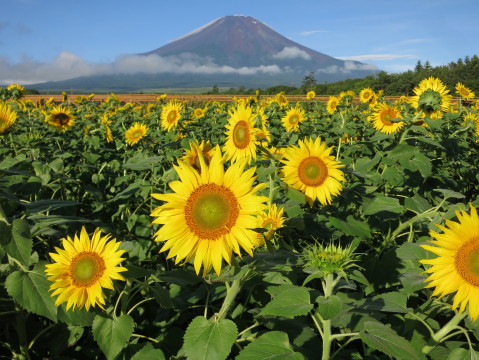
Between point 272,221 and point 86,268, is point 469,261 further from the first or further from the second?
point 86,268

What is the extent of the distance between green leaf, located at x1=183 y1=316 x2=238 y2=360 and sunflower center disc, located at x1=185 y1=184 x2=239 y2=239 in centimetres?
39

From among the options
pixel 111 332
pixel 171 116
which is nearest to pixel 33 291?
pixel 111 332

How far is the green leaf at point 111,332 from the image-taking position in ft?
5.91

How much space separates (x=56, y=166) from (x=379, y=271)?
3.01 meters

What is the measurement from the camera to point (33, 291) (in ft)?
6.27

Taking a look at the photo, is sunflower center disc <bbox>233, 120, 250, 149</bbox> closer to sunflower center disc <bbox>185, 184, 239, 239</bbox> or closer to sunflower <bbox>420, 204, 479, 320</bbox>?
sunflower center disc <bbox>185, 184, 239, 239</bbox>

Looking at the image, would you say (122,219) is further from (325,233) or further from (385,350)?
(385,350)

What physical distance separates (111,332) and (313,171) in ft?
5.77

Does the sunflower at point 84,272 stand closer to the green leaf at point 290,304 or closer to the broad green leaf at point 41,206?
the broad green leaf at point 41,206

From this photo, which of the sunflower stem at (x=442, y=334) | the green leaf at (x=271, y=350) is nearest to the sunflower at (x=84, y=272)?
the green leaf at (x=271, y=350)

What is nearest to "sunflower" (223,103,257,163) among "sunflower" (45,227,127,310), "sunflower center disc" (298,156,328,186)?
"sunflower center disc" (298,156,328,186)

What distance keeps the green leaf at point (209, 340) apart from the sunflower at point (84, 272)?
484 millimetres

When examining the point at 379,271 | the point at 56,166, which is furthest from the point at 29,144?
the point at 379,271

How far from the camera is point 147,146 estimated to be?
23.5ft
